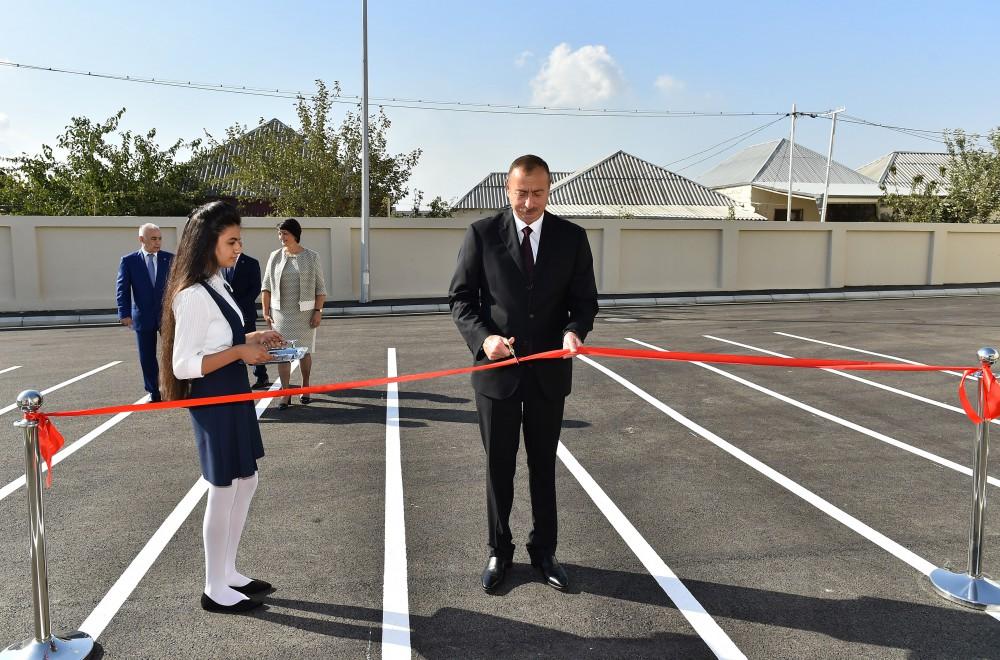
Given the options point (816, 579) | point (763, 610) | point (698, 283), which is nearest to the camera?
point (763, 610)

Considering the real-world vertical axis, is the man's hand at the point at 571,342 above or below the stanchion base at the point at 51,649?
above

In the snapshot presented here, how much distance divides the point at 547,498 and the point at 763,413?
4.18 m

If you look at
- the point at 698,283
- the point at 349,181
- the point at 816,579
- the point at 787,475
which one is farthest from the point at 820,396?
the point at 349,181

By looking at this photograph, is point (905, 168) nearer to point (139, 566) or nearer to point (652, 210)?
point (652, 210)

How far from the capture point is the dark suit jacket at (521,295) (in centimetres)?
366

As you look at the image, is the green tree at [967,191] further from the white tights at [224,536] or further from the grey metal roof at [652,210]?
the white tights at [224,536]

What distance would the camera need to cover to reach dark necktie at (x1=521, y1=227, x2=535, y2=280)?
3691mm

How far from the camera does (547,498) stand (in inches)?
149

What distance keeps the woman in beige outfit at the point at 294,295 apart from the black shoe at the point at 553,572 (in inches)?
161

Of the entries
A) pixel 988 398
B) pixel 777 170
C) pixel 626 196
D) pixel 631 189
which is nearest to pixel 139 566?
pixel 988 398

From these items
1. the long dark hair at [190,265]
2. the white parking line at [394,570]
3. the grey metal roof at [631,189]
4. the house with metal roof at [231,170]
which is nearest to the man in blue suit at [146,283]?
the white parking line at [394,570]

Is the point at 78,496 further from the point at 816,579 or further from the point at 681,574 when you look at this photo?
the point at 816,579

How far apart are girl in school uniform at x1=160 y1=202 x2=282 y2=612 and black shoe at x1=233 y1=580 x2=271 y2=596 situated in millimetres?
56

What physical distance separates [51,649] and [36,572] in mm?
319
